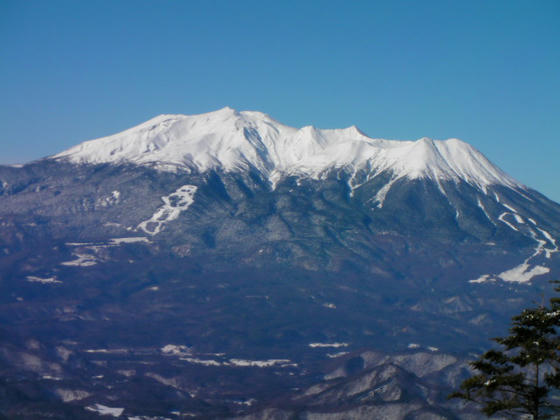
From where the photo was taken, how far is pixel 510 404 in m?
37.2

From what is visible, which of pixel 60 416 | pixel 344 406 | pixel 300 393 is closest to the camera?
pixel 344 406

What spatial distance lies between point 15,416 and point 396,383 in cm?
7449

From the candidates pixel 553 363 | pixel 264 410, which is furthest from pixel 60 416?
pixel 553 363

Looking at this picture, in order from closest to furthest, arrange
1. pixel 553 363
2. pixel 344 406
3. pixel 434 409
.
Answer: pixel 553 363 < pixel 434 409 < pixel 344 406

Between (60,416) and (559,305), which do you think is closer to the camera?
(559,305)

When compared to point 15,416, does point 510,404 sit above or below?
below

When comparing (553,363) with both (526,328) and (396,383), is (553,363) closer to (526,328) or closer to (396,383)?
(526,328)

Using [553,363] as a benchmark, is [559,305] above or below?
above

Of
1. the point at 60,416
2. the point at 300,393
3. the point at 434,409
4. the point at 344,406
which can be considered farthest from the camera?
the point at 300,393

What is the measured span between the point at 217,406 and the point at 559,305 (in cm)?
16097

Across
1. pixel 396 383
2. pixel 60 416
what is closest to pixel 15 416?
pixel 60 416

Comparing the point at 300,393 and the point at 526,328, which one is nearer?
the point at 526,328

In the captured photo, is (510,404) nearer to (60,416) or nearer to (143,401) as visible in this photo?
(60,416)

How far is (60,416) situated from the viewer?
165750mm
